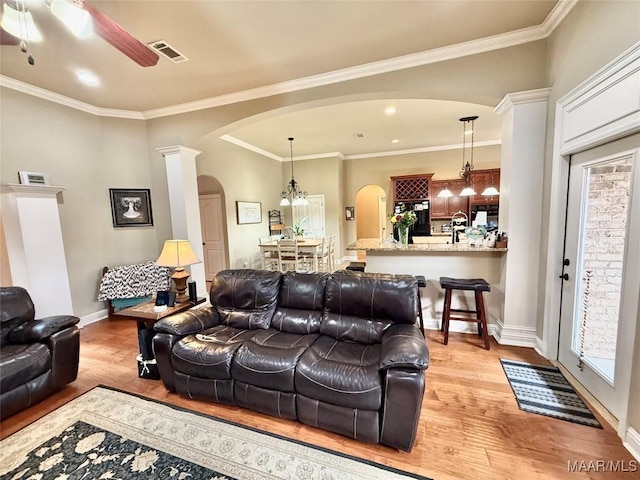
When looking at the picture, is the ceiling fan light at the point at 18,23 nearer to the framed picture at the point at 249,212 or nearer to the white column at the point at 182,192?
the white column at the point at 182,192

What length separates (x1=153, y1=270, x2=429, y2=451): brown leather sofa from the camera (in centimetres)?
165

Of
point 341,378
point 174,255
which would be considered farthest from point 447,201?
point 174,255

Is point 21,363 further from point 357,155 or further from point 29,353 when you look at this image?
point 357,155

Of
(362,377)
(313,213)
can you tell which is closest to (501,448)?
(362,377)

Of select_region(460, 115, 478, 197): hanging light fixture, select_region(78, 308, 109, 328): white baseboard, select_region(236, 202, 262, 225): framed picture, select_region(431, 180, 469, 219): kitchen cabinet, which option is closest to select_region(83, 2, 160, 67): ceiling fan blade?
select_region(78, 308, 109, 328): white baseboard

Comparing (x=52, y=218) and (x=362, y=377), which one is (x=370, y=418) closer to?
(x=362, y=377)

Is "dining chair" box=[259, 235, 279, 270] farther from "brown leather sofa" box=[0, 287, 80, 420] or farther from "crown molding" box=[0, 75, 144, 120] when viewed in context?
"brown leather sofa" box=[0, 287, 80, 420]

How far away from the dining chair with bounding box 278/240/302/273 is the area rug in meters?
3.57

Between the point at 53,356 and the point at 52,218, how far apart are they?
2.03 m

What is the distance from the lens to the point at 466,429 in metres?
1.84

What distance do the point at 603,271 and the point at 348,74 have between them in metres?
3.04

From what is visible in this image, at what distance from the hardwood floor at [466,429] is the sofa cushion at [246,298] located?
0.70 m

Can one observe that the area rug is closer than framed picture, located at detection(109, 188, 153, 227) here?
Yes

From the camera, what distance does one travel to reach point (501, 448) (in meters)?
1.68
